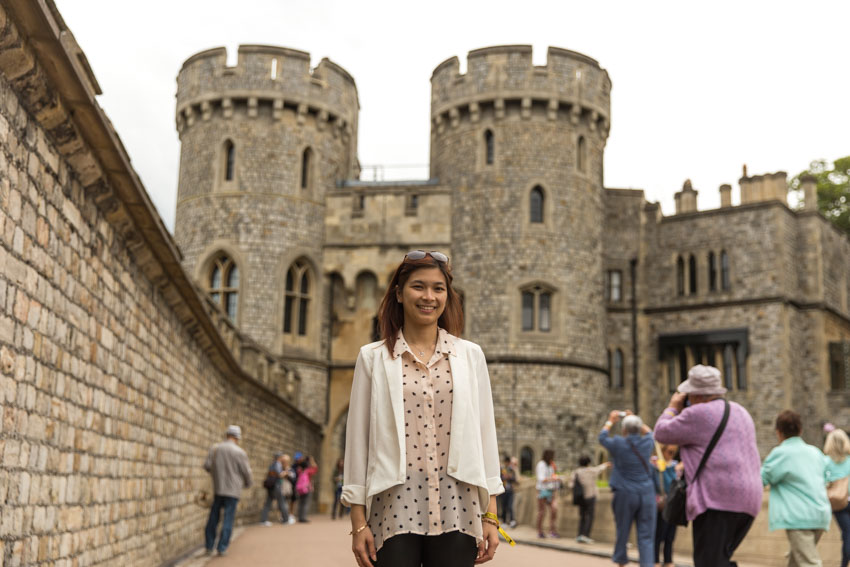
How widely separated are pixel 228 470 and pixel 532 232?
17.2m

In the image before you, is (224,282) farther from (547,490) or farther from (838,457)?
(838,457)

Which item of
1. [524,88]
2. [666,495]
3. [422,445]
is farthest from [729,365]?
A: [422,445]

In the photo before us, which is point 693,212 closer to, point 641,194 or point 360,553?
point 641,194

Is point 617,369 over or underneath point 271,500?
over

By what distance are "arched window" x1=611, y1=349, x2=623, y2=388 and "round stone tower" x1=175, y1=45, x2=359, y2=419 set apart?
934 cm

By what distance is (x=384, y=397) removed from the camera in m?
3.52

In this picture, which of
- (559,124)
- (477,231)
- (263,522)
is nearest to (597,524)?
(263,522)

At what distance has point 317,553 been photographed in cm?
1178

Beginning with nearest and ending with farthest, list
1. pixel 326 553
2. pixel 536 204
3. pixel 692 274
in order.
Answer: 1. pixel 326 553
2. pixel 536 204
3. pixel 692 274

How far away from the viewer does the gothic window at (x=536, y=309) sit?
27000 mm

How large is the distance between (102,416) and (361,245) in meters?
21.3

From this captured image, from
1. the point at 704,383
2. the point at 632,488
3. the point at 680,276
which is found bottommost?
the point at 632,488

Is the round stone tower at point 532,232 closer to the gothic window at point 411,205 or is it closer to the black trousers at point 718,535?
the gothic window at point 411,205

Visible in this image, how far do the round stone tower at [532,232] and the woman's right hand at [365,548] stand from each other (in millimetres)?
22587
